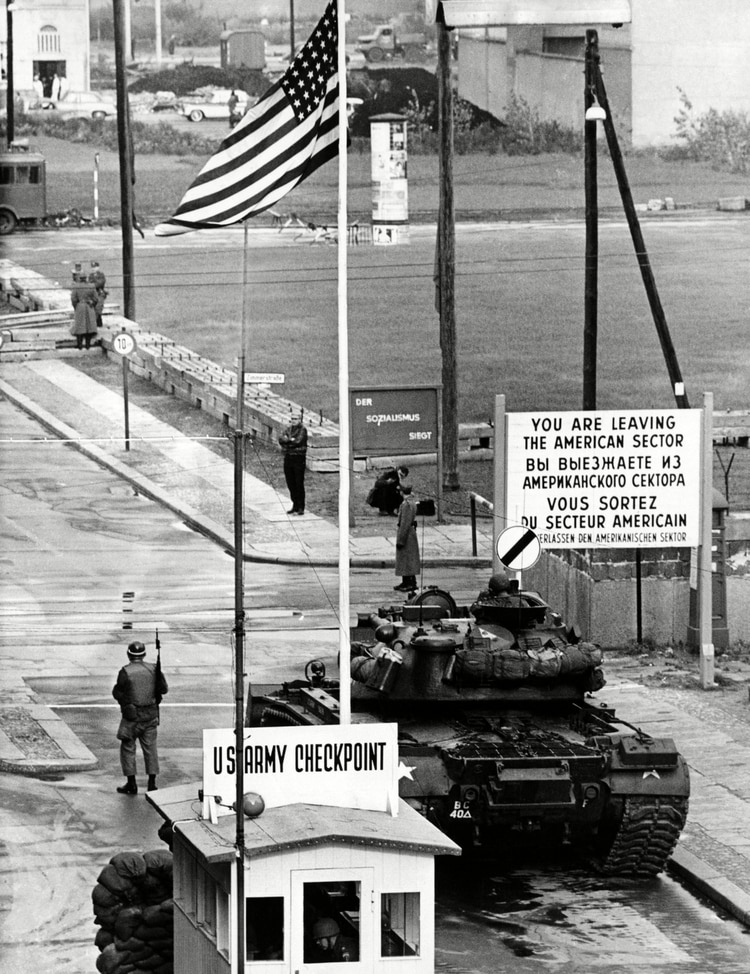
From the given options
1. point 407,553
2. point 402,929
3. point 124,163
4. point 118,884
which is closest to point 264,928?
point 402,929

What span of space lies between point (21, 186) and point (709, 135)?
15.4 meters

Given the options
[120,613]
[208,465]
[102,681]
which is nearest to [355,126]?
[208,465]

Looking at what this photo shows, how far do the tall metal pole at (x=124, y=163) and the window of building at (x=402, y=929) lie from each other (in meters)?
32.6

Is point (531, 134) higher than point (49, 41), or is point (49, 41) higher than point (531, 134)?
point (49, 41)

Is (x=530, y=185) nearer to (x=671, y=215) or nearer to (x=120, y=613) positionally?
(x=671, y=215)

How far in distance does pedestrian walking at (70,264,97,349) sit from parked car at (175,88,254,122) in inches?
152

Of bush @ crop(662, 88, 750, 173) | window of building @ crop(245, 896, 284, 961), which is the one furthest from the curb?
bush @ crop(662, 88, 750, 173)

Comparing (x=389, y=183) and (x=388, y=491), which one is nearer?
(x=388, y=491)

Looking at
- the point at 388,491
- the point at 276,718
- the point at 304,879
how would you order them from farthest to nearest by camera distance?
the point at 388,491
the point at 276,718
the point at 304,879

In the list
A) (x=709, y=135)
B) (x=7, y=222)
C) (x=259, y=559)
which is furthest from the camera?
(x=7, y=222)

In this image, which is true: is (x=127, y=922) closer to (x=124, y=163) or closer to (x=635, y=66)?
(x=635, y=66)

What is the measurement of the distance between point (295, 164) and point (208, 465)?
21.5m

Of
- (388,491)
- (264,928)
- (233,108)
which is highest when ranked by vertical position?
(233,108)

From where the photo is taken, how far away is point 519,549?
2492cm
